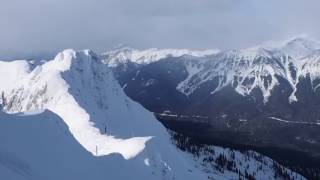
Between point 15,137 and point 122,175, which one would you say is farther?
point 122,175

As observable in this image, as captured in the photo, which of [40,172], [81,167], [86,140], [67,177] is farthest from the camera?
[86,140]

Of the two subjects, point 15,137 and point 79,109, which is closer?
point 15,137

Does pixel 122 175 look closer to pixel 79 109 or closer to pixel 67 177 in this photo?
pixel 67 177

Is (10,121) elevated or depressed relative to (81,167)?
elevated

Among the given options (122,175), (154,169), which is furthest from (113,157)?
(154,169)

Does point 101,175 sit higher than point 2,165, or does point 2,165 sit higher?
point 2,165

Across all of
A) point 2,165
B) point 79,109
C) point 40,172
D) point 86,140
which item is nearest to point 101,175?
point 40,172

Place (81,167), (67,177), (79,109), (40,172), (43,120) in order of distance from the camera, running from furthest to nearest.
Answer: (79,109)
(43,120)
(81,167)
(67,177)
(40,172)

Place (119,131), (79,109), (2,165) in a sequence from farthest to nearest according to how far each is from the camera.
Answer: (119,131) < (79,109) < (2,165)

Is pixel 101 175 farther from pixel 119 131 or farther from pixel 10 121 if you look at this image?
pixel 119 131
